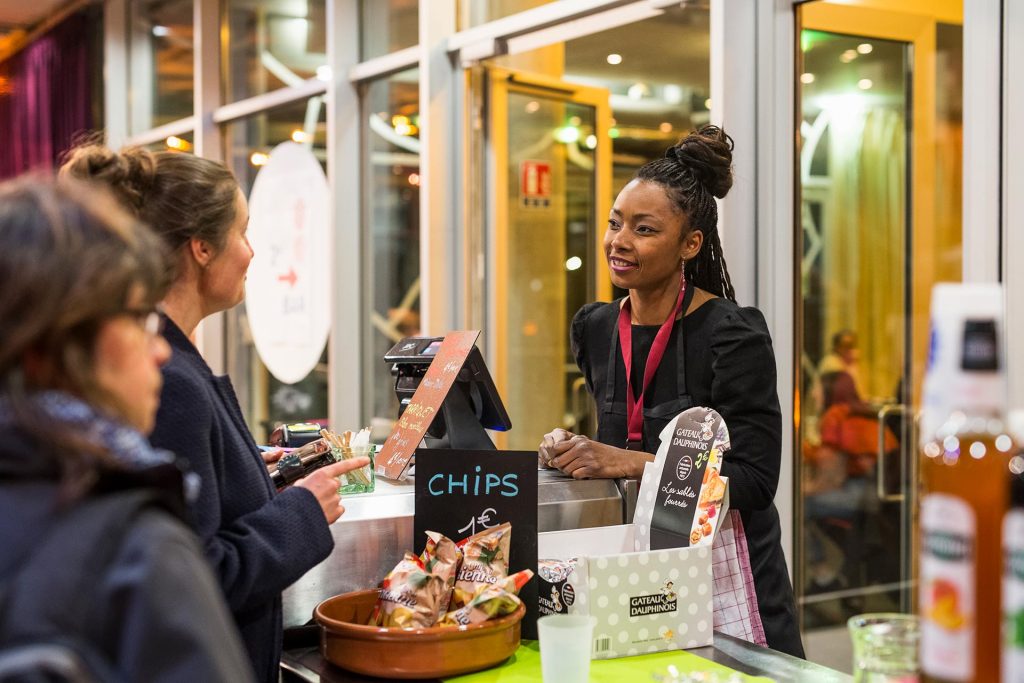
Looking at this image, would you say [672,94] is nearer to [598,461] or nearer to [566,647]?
[598,461]

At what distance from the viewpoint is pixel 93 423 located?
941 millimetres

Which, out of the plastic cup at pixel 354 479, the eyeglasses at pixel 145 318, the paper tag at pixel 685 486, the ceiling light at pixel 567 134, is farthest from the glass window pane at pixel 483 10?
the eyeglasses at pixel 145 318

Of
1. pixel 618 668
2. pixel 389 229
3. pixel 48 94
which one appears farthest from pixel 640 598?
pixel 48 94

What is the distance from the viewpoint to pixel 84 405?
3.10ft

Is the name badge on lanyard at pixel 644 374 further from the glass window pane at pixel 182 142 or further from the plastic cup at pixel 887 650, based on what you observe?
the glass window pane at pixel 182 142

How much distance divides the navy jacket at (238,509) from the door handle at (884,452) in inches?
116

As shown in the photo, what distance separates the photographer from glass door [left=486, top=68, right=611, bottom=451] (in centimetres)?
473

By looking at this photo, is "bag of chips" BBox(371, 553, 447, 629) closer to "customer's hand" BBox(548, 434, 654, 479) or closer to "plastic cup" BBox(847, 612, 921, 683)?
"customer's hand" BBox(548, 434, 654, 479)

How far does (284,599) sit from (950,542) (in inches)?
49.7

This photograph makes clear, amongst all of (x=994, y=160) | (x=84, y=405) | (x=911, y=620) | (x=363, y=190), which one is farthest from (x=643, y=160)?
(x=84, y=405)

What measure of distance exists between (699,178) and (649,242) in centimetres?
22

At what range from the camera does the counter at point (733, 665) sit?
5.55ft

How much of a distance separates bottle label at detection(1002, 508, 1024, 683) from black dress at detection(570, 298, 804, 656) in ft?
4.07

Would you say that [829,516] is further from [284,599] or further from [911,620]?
[911,620]
